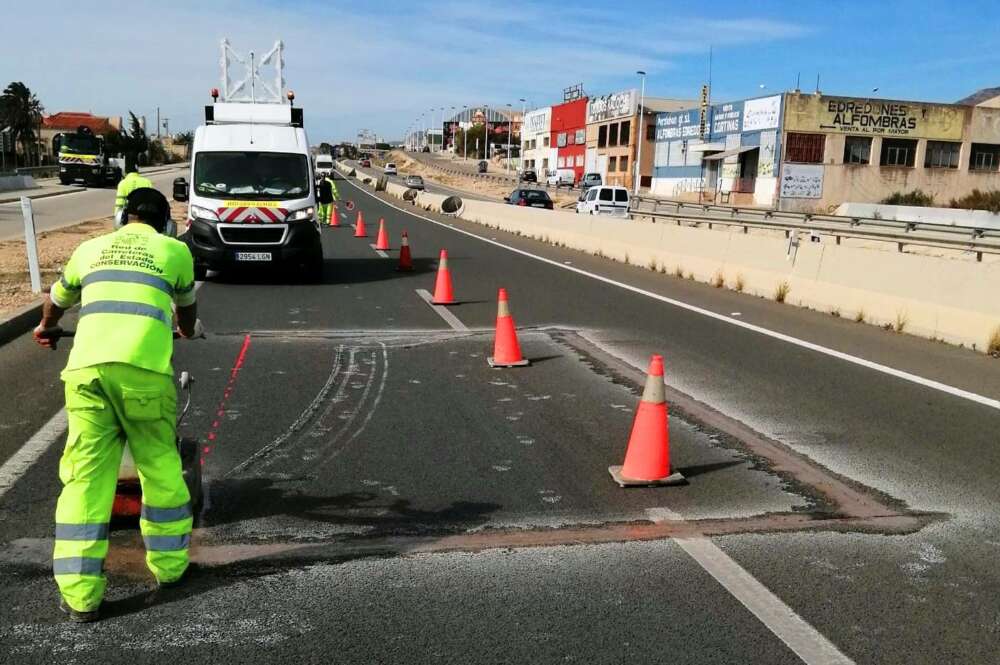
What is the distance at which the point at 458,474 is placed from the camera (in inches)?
221

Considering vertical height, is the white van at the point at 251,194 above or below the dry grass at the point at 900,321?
above

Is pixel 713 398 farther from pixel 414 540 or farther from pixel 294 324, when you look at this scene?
pixel 294 324

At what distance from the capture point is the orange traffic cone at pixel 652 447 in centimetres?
547

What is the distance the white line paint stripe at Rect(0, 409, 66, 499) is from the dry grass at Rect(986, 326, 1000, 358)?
29.9ft

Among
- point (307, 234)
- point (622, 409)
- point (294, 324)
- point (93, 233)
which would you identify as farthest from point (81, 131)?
point (622, 409)

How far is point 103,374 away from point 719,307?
11070 mm

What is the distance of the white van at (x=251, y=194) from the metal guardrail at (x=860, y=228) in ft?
42.0

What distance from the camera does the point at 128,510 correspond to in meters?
4.56

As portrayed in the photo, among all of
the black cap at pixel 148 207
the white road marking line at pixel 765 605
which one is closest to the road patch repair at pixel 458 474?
the white road marking line at pixel 765 605

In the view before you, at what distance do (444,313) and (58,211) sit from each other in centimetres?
2872

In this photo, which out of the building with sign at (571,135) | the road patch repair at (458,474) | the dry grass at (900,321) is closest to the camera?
the road patch repair at (458,474)

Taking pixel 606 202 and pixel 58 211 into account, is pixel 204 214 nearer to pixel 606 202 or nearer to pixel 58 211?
pixel 58 211

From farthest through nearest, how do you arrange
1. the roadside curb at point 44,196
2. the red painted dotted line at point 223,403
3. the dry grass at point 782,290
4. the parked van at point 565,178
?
the parked van at point 565,178 < the roadside curb at point 44,196 < the dry grass at point 782,290 < the red painted dotted line at point 223,403

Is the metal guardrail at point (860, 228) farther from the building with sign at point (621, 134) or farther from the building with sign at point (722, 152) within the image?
the building with sign at point (621, 134)
